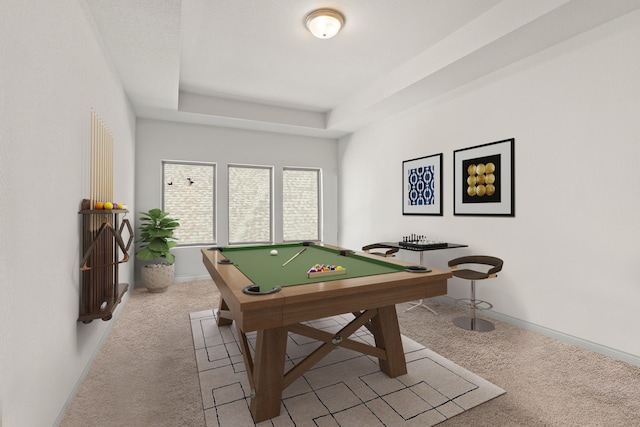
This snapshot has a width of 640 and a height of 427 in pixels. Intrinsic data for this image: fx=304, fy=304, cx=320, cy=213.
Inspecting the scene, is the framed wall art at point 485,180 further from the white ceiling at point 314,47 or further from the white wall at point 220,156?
the white wall at point 220,156

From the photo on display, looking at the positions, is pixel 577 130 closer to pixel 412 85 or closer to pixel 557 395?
pixel 412 85

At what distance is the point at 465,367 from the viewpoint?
2.38 m

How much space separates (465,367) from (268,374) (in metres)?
1.57

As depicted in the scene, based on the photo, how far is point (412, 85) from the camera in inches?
148

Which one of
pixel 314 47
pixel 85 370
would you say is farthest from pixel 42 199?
pixel 314 47

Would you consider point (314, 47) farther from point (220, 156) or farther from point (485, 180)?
point (220, 156)

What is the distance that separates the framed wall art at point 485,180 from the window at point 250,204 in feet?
11.6

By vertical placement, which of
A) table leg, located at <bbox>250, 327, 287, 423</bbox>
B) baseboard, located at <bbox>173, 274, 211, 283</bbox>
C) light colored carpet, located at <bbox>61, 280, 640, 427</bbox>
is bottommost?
light colored carpet, located at <bbox>61, 280, 640, 427</bbox>

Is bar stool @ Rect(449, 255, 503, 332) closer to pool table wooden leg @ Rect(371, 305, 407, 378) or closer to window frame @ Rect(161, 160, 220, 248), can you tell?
pool table wooden leg @ Rect(371, 305, 407, 378)

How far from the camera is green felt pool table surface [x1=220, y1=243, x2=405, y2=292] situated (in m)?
2.03

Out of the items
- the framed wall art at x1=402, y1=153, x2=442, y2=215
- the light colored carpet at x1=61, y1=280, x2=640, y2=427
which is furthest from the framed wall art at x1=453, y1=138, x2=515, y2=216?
the light colored carpet at x1=61, y1=280, x2=640, y2=427

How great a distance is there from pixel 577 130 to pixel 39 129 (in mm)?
4041

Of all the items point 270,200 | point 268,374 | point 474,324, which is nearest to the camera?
point 268,374

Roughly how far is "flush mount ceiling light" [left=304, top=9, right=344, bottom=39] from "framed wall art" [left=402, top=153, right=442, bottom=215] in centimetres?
218
